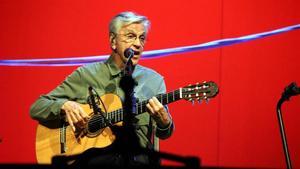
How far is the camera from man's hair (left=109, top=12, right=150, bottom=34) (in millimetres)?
2986

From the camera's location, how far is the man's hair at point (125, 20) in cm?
299

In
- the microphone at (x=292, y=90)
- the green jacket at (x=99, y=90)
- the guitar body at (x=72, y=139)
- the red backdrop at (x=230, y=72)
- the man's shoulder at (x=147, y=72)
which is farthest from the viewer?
the red backdrop at (x=230, y=72)

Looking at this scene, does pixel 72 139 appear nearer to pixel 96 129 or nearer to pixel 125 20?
pixel 96 129

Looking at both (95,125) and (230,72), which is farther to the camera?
(230,72)

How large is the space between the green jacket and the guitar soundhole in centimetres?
18

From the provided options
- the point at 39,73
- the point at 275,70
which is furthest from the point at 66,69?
the point at 275,70

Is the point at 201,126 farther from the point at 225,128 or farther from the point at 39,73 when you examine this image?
the point at 39,73

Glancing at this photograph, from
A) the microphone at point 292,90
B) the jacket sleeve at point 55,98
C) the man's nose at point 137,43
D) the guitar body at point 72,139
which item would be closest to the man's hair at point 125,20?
the man's nose at point 137,43

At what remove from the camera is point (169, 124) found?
2.79 m

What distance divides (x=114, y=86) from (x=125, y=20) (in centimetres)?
43

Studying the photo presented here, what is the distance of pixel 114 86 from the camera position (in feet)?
9.75

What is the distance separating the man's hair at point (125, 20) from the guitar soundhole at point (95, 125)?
2.01 feet

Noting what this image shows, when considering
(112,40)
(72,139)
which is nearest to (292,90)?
(112,40)

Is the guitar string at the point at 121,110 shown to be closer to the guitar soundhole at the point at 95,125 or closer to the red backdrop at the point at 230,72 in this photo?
the guitar soundhole at the point at 95,125
